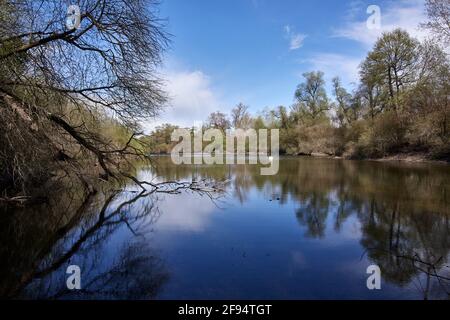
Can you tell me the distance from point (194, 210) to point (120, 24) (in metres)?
4.43

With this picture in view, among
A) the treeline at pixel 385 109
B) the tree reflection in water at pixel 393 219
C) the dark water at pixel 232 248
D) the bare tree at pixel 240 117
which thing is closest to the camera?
the dark water at pixel 232 248

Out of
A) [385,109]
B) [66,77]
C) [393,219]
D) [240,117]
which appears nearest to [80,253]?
[66,77]

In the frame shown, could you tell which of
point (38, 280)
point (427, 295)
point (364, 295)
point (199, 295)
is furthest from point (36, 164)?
point (427, 295)

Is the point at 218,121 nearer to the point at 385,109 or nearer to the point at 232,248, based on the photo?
the point at 385,109

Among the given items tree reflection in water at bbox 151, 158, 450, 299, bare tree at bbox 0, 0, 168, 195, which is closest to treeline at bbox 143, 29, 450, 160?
bare tree at bbox 0, 0, 168, 195

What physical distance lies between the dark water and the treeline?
3.99m

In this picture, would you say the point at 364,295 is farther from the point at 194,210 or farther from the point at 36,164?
the point at 36,164

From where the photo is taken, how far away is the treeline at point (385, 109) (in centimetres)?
2058

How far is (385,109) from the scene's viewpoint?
2748cm

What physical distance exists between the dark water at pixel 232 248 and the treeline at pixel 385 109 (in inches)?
157

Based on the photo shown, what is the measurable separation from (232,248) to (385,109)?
27.3 metres

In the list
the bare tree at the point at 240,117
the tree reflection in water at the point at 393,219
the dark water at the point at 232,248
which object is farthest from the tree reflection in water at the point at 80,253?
the bare tree at the point at 240,117

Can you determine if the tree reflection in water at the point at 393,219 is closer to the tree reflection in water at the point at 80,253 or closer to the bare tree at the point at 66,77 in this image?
the tree reflection in water at the point at 80,253

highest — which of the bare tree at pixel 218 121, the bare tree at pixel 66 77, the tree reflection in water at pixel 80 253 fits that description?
the bare tree at pixel 218 121
